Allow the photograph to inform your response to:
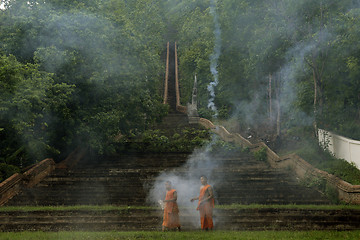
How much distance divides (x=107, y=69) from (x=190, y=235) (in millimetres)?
11541

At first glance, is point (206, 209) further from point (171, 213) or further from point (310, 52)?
point (310, 52)

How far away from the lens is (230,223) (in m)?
12.1

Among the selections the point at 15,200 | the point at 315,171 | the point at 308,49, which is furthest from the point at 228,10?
the point at 15,200

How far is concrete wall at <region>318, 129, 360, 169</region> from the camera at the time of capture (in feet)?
49.9

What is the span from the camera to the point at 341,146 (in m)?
16.5

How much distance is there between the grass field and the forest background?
16.0 feet

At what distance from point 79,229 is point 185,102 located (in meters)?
28.4

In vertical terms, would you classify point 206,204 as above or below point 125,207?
above

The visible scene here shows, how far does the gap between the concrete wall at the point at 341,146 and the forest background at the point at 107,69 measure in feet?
1.76

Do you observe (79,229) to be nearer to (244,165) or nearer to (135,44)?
(244,165)

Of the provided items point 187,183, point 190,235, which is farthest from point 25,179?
point 190,235

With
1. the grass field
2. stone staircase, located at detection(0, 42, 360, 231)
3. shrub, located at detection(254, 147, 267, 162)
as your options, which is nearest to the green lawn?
stone staircase, located at detection(0, 42, 360, 231)

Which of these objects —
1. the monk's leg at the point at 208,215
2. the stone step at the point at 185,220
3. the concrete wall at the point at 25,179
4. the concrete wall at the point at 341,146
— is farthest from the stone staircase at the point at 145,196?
the concrete wall at the point at 341,146

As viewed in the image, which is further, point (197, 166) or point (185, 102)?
point (185, 102)
